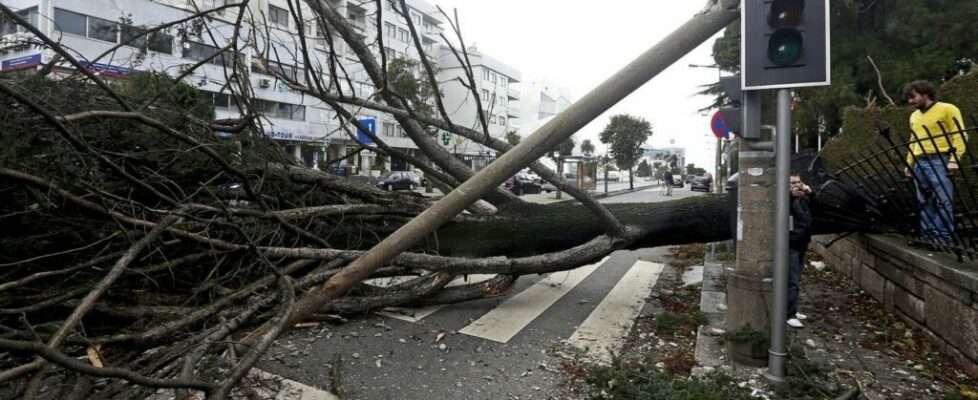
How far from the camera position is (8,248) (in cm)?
362

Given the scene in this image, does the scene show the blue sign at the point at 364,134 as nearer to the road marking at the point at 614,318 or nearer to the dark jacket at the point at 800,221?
the road marking at the point at 614,318

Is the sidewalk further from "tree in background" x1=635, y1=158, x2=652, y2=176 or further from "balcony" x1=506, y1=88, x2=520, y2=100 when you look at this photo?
"tree in background" x1=635, y1=158, x2=652, y2=176

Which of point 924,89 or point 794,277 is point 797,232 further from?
point 924,89

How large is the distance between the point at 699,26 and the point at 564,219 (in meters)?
2.28

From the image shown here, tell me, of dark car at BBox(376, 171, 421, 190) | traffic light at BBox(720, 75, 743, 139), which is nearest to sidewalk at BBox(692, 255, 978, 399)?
traffic light at BBox(720, 75, 743, 139)

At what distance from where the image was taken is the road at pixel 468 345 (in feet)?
11.4

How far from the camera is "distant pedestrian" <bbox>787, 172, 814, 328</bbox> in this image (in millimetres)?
4223

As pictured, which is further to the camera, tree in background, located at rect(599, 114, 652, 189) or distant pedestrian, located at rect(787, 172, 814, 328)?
tree in background, located at rect(599, 114, 652, 189)

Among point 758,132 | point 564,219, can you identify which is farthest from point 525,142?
point 564,219

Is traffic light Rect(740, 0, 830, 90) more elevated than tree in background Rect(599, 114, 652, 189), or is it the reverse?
tree in background Rect(599, 114, 652, 189)

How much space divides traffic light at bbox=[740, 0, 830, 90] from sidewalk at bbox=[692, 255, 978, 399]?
139 centimetres

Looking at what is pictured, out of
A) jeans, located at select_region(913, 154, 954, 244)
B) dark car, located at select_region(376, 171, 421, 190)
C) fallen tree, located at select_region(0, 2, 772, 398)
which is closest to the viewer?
fallen tree, located at select_region(0, 2, 772, 398)

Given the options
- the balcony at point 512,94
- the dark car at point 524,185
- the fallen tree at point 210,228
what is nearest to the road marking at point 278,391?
the fallen tree at point 210,228

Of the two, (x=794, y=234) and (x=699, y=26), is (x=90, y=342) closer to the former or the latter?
(x=699, y=26)
